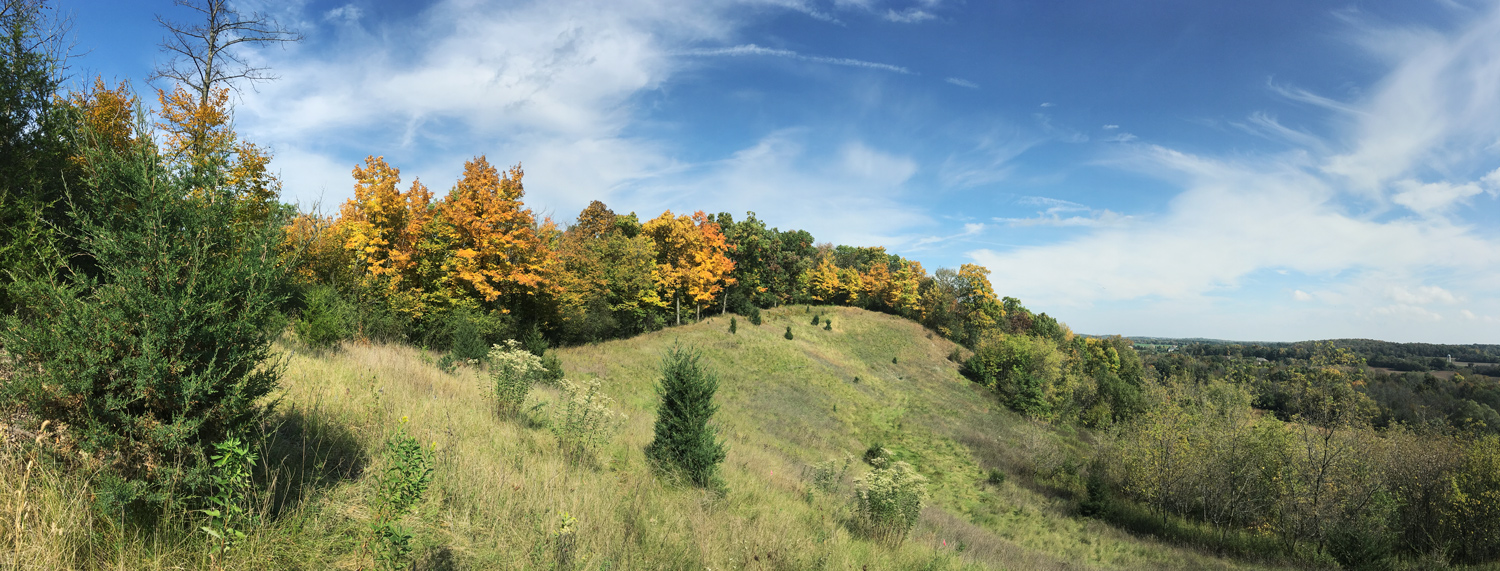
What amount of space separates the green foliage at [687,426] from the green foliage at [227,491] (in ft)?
18.8

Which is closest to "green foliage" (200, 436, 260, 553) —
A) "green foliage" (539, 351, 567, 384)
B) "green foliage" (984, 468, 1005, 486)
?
"green foliage" (539, 351, 567, 384)

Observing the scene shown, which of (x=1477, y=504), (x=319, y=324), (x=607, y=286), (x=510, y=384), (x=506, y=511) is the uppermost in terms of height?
(x=607, y=286)

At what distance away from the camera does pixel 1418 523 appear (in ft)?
50.1

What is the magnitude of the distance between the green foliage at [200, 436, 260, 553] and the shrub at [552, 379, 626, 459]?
4316 mm

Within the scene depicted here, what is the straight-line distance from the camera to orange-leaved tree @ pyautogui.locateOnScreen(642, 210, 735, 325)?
1518 inches

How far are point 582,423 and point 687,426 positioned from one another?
1.76 metres

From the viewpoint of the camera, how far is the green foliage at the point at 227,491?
112 inches

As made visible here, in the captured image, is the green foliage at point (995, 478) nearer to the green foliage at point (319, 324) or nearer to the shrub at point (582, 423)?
the shrub at point (582, 423)

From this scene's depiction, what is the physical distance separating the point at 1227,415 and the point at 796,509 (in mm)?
19657

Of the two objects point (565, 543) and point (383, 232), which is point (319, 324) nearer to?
point (565, 543)

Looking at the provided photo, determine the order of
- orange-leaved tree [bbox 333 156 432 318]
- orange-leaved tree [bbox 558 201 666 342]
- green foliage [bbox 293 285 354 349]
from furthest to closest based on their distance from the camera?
orange-leaved tree [bbox 558 201 666 342] → orange-leaved tree [bbox 333 156 432 318] → green foliage [bbox 293 285 354 349]

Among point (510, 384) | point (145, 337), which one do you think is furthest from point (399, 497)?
point (510, 384)

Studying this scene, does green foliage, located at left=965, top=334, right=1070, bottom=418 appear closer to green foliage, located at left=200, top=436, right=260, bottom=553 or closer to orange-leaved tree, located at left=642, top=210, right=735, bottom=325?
orange-leaved tree, located at left=642, top=210, right=735, bottom=325

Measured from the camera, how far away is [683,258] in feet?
128
